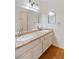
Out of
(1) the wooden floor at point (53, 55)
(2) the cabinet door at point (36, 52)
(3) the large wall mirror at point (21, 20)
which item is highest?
(3) the large wall mirror at point (21, 20)

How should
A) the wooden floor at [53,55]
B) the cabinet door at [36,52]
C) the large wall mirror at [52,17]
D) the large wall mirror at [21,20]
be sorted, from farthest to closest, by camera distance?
the large wall mirror at [52,17] → the wooden floor at [53,55] → the large wall mirror at [21,20] → the cabinet door at [36,52]

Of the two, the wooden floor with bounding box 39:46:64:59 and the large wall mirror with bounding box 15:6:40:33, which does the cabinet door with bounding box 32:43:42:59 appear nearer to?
the large wall mirror with bounding box 15:6:40:33

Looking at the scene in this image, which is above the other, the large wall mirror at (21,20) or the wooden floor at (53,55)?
the large wall mirror at (21,20)

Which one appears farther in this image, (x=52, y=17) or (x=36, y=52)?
(x=52, y=17)

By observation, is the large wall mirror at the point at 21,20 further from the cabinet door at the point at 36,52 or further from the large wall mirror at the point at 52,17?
the large wall mirror at the point at 52,17

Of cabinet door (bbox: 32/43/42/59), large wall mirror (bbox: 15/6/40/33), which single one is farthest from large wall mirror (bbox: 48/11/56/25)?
cabinet door (bbox: 32/43/42/59)

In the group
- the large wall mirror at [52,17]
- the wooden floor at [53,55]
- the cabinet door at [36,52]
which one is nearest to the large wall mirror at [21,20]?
the cabinet door at [36,52]

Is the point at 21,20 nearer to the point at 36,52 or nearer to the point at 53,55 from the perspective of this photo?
the point at 36,52

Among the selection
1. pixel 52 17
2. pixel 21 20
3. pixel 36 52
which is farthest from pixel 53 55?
pixel 52 17

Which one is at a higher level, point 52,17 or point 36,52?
point 52,17
